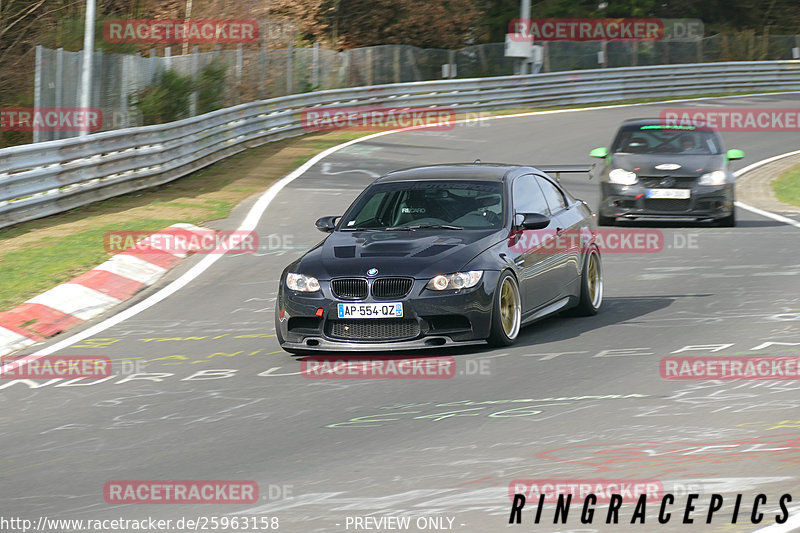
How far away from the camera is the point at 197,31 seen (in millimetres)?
38906

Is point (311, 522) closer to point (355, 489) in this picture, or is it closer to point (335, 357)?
point (355, 489)

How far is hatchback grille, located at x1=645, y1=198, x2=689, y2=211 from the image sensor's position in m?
18.4

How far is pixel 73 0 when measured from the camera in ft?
102

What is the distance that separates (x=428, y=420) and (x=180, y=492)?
1.94 metres

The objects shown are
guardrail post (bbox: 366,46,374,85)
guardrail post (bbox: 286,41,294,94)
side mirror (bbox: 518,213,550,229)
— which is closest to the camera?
side mirror (bbox: 518,213,550,229)

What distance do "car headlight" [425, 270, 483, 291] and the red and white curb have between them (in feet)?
12.3

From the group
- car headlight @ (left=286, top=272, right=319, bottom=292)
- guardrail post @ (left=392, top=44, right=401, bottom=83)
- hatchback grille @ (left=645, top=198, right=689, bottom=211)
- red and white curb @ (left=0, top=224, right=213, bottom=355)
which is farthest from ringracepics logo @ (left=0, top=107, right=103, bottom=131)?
guardrail post @ (left=392, top=44, right=401, bottom=83)

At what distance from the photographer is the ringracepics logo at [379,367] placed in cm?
956

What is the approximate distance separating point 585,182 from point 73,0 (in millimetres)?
13876

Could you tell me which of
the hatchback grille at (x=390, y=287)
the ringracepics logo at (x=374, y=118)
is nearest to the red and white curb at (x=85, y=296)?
the hatchback grille at (x=390, y=287)

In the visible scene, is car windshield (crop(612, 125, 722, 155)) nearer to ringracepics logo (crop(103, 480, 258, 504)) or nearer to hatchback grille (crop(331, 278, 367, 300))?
hatchback grille (crop(331, 278, 367, 300))

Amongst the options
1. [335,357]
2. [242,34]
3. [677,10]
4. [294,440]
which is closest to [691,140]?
[335,357]

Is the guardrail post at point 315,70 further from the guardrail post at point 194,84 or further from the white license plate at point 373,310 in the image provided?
the white license plate at point 373,310

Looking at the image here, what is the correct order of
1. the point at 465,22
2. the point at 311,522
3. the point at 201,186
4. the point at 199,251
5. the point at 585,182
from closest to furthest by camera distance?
the point at 311,522, the point at 199,251, the point at 201,186, the point at 585,182, the point at 465,22
